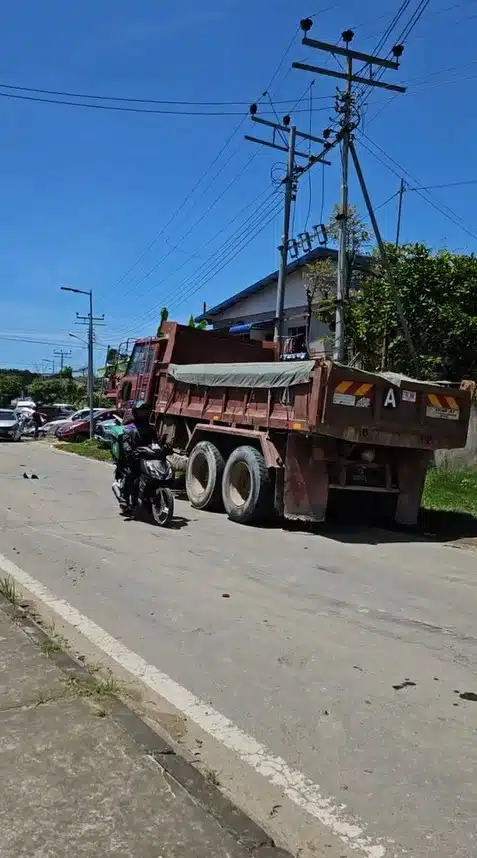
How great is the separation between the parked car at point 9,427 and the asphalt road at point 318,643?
20.6m

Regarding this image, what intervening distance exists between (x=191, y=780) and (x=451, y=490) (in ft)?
36.3

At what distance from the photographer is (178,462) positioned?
13195mm

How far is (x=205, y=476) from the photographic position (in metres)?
12.4

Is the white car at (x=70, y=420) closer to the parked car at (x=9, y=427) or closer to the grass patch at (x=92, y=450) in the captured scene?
the parked car at (x=9, y=427)

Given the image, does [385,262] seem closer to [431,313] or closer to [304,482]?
[431,313]

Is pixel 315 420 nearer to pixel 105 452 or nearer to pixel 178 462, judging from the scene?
pixel 178 462

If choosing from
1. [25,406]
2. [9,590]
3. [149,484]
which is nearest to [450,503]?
[149,484]

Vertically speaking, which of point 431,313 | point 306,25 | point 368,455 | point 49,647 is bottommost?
point 49,647

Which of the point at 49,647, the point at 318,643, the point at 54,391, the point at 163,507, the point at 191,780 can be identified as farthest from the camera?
the point at 54,391

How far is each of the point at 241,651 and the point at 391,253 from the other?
15497 mm

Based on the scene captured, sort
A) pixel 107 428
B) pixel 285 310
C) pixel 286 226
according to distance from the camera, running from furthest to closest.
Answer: pixel 285 310
pixel 286 226
pixel 107 428

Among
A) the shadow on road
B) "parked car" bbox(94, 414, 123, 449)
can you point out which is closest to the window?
"parked car" bbox(94, 414, 123, 449)

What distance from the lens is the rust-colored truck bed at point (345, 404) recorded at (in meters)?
9.38

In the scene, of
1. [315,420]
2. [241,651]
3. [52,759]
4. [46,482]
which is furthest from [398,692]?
[46,482]
